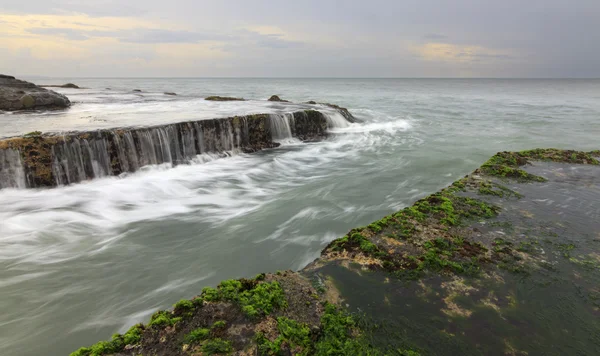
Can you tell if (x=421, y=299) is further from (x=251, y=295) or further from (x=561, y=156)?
(x=561, y=156)

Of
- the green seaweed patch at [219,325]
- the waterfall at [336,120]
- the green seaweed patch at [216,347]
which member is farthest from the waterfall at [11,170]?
the waterfall at [336,120]

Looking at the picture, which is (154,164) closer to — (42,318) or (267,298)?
(42,318)

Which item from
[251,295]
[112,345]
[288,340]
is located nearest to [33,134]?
[112,345]

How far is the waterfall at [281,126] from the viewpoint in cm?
1435

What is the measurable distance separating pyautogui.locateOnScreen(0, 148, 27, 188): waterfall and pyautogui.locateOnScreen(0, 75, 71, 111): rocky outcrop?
7931mm

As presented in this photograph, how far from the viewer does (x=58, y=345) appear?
367 centimetres

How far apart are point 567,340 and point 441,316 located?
92cm

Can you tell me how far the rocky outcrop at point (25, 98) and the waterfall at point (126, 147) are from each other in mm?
7539

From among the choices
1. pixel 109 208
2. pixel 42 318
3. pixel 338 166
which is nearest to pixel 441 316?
pixel 42 318

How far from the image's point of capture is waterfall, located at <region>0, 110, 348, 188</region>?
771 cm

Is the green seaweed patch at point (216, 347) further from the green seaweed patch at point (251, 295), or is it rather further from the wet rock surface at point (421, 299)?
the green seaweed patch at point (251, 295)

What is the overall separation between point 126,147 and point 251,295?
8.32 m

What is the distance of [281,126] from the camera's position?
577 inches

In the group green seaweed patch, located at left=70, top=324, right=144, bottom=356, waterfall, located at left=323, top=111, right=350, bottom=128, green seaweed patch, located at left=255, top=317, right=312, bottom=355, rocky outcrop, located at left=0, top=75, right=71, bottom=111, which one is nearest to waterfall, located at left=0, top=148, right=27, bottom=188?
green seaweed patch, located at left=70, top=324, right=144, bottom=356
